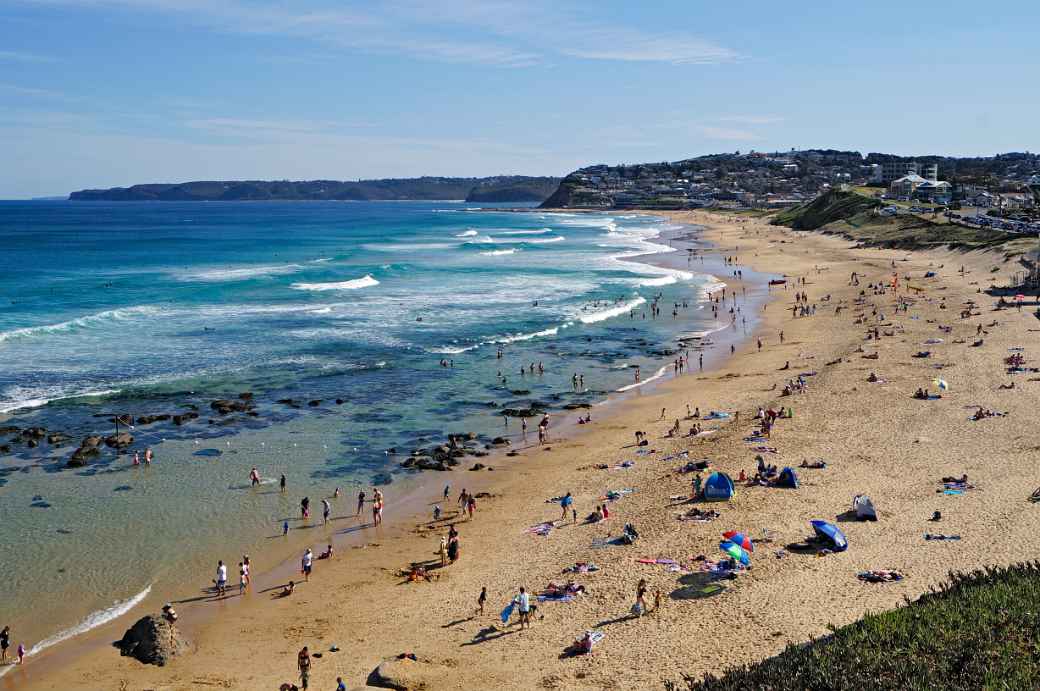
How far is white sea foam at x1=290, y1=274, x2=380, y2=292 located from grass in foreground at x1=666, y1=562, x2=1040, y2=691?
6075 centimetres

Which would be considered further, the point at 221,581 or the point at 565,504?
the point at 565,504

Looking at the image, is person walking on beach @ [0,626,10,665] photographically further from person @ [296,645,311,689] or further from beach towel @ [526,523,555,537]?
beach towel @ [526,523,555,537]

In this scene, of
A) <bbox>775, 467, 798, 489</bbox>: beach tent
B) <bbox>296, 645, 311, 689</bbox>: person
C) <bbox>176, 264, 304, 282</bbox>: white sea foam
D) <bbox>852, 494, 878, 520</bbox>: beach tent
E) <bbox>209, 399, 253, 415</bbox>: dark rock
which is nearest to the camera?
<bbox>296, 645, 311, 689</bbox>: person

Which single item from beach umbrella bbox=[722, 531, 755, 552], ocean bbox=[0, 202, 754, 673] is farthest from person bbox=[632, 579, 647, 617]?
ocean bbox=[0, 202, 754, 673]

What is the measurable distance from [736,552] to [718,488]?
4.61 meters

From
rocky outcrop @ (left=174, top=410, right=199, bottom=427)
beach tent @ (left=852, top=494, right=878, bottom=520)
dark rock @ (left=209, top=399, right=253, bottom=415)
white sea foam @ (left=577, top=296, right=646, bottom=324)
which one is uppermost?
white sea foam @ (left=577, top=296, right=646, bottom=324)

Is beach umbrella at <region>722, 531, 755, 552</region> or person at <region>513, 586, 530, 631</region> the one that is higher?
beach umbrella at <region>722, 531, 755, 552</region>

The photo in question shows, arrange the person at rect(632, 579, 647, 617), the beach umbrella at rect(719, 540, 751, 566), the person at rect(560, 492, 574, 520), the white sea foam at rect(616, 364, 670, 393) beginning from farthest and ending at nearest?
the white sea foam at rect(616, 364, 670, 393)
the person at rect(560, 492, 574, 520)
the beach umbrella at rect(719, 540, 751, 566)
the person at rect(632, 579, 647, 617)

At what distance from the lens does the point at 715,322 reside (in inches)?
2116

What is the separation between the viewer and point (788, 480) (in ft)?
77.0

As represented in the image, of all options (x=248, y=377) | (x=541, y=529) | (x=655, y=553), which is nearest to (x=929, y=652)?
(x=655, y=553)

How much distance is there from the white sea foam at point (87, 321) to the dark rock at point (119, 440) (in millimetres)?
22199

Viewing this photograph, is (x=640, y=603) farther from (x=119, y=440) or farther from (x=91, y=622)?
(x=119, y=440)

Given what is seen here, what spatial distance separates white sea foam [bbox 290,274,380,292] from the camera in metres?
70.9
